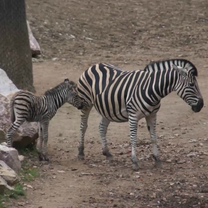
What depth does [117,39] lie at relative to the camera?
20.8 metres

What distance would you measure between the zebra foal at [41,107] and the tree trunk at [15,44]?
417 cm

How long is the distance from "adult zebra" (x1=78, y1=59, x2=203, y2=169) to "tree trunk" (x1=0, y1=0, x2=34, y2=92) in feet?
14.0

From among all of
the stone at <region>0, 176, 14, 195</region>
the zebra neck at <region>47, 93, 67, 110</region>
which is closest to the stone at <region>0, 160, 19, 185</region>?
the stone at <region>0, 176, 14, 195</region>

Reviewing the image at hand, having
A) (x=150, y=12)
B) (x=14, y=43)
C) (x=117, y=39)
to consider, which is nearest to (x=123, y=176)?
(x=14, y=43)

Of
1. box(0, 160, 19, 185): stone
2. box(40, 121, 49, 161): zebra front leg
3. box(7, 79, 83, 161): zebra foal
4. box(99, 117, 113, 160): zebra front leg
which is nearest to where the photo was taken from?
box(0, 160, 19, 185): stone

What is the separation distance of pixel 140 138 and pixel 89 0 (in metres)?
12.5

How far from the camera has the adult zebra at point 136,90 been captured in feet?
31.6

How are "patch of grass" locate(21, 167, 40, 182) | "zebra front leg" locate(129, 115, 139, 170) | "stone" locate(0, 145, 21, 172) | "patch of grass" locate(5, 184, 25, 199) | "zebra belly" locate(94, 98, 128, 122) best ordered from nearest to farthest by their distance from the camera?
"patch of grass" locate(5, 184, 25, 199)
"stone" locate(0, 145, 21, 172)
"patch of grass" locate(21, 167, 40, 182)
"zebra front leg" locate(129, 115, 139, 170)
"zebra belly" locate(94, 98, 128, 122)

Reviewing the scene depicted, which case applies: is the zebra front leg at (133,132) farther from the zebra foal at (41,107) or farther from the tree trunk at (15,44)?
the tree trunk at (15,44)

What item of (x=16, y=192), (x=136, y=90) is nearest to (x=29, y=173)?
(x=16, y=192)

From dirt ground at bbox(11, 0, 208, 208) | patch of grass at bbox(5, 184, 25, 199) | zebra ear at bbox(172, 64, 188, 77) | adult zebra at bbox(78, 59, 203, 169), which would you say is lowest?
dirt ground at bbox(11, 0, 208, 208)

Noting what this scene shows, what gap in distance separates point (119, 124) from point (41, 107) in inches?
125

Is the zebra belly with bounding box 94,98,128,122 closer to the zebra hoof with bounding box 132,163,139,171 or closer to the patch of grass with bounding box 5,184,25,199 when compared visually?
the zebra hoof with bounding box 132,163,139,171

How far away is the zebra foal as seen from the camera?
9805mm
